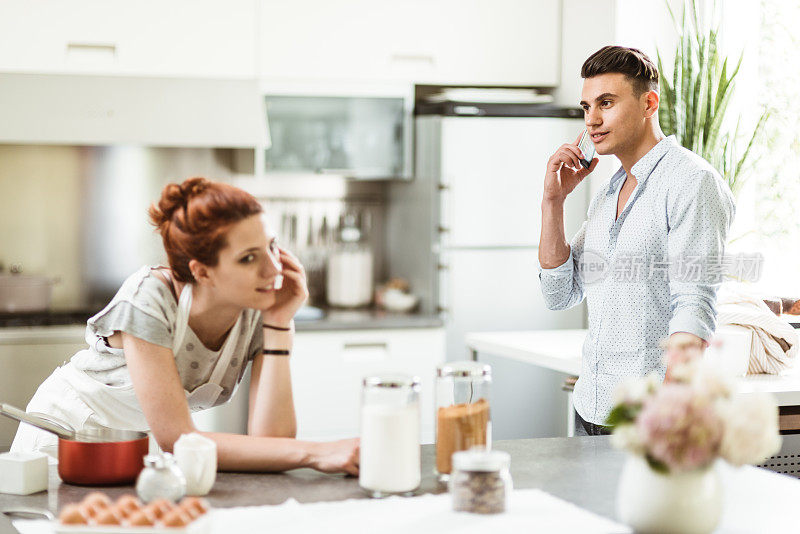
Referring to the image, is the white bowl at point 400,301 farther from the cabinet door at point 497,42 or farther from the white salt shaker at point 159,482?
the white salt shaker at point 159,482

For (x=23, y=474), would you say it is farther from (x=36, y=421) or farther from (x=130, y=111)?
(x=130, y=111)

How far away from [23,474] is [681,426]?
1008 mm

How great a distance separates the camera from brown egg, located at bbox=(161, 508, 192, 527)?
4.07 ft

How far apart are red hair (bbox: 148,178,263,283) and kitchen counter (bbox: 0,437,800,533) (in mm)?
422

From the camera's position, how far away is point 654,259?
2.34 meters

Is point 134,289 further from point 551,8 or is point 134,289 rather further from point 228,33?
point 551,8

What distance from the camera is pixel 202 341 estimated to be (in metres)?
1.98

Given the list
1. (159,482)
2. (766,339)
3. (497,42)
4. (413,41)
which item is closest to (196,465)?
(159,482)

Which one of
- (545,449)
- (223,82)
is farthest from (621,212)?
(223,82)

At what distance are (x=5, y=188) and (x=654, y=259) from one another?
303 centimetres

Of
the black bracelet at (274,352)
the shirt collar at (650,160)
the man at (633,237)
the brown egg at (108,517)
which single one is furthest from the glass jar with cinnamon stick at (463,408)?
the shirt collar at (650,160)

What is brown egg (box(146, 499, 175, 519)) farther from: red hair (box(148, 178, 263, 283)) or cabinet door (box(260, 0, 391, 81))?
cabinet door (box(260, 0, 391, 81))

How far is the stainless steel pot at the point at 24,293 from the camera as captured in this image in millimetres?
3998

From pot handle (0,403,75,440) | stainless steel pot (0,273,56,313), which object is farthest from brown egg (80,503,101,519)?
stainless steel pot (0,273,56,313)
